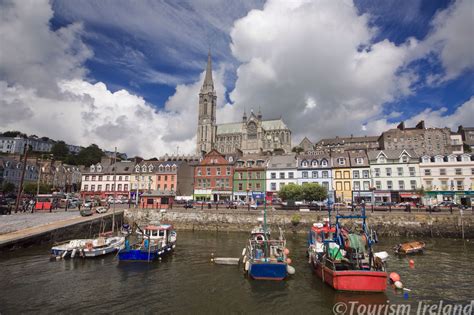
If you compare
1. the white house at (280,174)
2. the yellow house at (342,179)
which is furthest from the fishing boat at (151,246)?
the yellow house at (342,179)

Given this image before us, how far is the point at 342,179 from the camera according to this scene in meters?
57.0

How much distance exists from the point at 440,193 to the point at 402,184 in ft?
21.2

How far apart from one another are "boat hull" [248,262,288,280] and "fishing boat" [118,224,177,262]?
375 inches

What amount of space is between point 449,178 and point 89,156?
14769cm

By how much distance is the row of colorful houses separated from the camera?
170ft

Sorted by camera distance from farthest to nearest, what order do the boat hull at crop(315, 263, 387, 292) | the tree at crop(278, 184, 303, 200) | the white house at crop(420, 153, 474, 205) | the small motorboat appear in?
the white house at crop(420, 153, 474, 205)
the tree at crop(278, 184, 303, 200)
the small motorboat
the boat hull at crop(315, 263, 387, 292)

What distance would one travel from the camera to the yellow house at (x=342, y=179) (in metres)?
56.1

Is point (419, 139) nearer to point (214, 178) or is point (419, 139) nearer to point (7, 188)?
point (214, 178)

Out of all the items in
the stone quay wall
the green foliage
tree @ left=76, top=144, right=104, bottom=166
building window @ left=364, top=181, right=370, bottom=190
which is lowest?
the stone quay wall

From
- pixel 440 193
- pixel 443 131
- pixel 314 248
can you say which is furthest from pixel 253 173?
pixel 443 131

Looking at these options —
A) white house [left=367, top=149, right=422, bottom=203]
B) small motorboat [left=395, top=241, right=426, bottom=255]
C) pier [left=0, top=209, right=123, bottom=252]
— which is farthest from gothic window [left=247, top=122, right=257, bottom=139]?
small motorboat [left=395, top=241, right=426, bottom=255]

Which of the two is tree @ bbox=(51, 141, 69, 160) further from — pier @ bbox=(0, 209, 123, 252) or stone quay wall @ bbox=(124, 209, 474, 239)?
pier @ bbox=(0, 209, 123, 252)

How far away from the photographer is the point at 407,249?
965 inches

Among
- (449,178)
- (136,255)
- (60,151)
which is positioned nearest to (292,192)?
(449,178)
